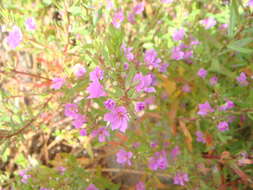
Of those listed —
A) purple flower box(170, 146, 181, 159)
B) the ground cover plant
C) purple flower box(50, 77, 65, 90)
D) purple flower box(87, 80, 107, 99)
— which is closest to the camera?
purple flower box(87, 80, 107, 99)

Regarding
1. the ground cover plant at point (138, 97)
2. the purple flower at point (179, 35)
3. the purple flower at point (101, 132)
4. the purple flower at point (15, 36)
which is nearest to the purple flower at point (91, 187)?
the ground cover plant at point (138, 97)

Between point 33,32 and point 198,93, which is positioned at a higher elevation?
point 33,32

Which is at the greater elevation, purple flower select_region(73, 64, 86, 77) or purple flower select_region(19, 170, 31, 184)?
purple flower select_region(73, 64, 86, 77)

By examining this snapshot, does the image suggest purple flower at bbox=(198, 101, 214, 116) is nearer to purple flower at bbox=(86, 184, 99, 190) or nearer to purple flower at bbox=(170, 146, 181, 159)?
purple flower at bbox=(170, 146, 181, 159)

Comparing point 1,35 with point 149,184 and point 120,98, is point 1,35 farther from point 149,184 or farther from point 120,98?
point 120,98

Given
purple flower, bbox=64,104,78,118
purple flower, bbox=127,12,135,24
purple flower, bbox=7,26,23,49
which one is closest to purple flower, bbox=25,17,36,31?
purple flower, bbox=7,26,23,49

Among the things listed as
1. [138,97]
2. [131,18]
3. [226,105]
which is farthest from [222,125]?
[131,18]

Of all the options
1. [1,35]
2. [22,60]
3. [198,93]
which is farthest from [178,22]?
[1,35]

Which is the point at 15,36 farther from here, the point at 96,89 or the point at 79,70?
the point at 96,89
